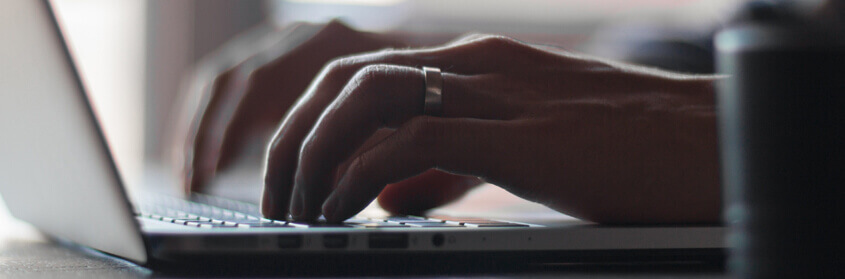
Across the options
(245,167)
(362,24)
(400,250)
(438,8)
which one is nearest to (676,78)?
(400,250)

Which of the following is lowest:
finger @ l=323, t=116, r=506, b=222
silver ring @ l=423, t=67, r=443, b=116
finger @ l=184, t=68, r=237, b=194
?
finger @ l=184, t=68, r=237, b=194

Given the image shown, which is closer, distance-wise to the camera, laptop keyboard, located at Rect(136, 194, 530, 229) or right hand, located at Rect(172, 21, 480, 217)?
laptop keyboard, located at Rect(136, 194, 530, 229)

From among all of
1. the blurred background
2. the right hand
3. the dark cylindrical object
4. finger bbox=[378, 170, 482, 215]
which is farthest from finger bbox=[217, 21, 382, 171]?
the blurred background

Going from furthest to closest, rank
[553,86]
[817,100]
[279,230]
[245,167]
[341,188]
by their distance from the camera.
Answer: [245,167] < [553,86] < [341,188] < [279,230] < [817,100]

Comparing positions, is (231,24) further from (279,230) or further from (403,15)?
(279,230)

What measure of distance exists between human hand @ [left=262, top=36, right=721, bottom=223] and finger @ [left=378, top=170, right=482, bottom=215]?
102 mm

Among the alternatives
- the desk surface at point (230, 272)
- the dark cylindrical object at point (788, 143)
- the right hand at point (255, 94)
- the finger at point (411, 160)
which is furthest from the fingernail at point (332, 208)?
the right hand at point (255, 94)

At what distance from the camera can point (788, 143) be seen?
0.22m

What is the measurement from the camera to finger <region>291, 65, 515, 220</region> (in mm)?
517

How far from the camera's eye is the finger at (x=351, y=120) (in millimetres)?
517

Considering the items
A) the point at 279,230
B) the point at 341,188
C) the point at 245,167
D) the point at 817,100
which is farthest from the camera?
the point at 245,167

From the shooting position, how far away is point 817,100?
22 centimetres

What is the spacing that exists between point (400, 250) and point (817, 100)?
241 mm

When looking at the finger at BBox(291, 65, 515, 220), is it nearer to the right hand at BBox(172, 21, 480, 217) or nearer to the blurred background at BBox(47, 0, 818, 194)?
the right hand at BBox(172, 21, 480, 217)
